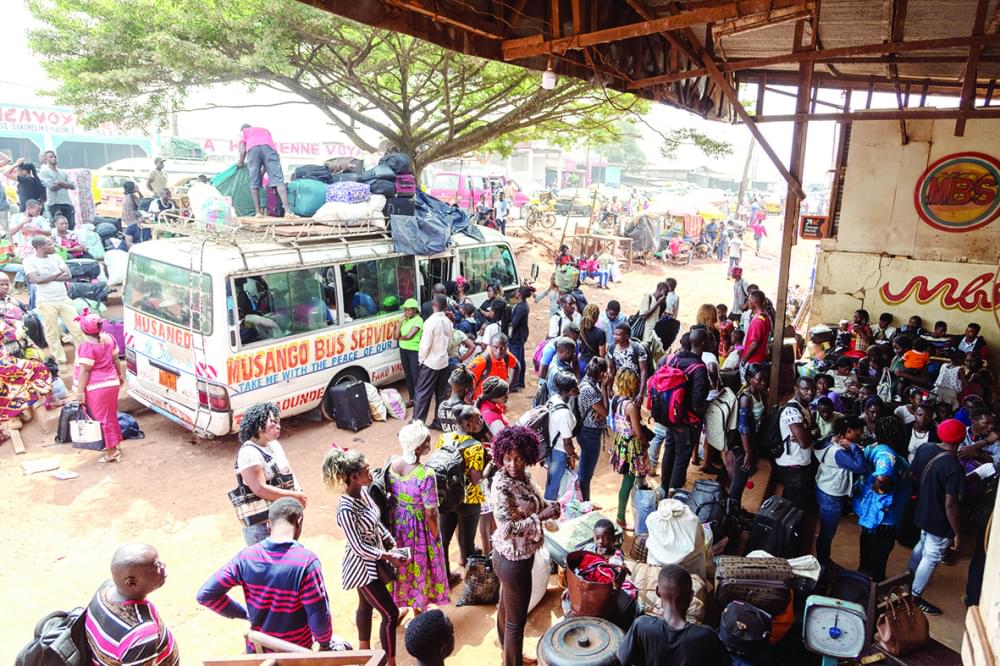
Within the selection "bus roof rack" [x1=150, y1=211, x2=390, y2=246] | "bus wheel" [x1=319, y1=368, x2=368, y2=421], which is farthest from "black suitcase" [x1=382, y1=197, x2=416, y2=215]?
"bus wheel" [x1=319, y1=368, x2=368, y2=421]

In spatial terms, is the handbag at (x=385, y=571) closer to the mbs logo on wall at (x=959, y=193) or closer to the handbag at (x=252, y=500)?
the handbag at (x=252, y=500)

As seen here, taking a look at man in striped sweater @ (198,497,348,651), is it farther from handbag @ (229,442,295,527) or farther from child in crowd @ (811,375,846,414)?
child in crowd @ (811,375,846,414)

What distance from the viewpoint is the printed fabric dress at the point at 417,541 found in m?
3.83

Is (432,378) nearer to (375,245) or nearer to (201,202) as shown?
(375,245)

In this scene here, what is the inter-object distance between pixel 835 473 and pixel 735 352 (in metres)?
3.13

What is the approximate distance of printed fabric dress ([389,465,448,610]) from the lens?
12.6 feet

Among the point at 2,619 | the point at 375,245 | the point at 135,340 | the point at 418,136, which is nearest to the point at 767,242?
the point at 418,136

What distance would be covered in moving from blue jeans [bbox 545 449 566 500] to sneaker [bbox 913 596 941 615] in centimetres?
269

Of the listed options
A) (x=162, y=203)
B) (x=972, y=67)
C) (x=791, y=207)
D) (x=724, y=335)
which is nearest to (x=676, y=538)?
(x=791, y=207)

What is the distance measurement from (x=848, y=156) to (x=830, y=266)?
66.6 inches

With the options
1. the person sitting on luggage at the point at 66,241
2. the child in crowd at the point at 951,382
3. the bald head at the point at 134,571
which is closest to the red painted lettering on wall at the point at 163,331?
the bald head at the point at 134,571

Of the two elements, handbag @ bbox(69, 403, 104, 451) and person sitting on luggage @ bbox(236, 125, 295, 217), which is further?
person sitting on luggage @ bbox(236, 125, 295, 217)

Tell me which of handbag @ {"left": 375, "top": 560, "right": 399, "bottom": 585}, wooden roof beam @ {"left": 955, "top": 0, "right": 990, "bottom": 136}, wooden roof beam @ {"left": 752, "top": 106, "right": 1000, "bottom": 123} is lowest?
handbag @ {"left": 375, "top": 560, "right": 399, "bottom": 585}

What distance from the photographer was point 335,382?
7.66 m
